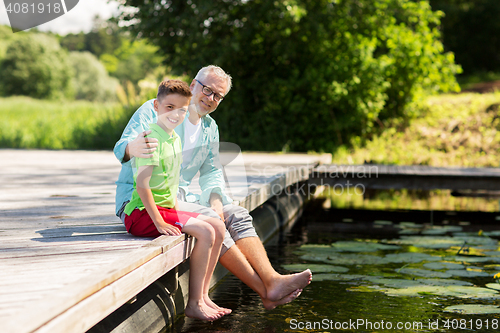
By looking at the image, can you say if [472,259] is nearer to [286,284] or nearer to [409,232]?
[409,232]

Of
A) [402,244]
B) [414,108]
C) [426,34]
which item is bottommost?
[402,244]

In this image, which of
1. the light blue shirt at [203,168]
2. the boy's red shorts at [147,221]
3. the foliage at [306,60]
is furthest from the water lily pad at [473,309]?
the foliage at [306,60]

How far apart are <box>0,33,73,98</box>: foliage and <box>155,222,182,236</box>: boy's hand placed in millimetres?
39349

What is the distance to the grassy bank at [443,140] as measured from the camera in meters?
11.3

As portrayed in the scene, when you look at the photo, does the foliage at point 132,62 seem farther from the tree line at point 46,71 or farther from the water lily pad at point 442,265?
the water lily pad at point 442,265

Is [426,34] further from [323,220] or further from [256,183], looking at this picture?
[256,183]

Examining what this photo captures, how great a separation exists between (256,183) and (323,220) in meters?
2.11

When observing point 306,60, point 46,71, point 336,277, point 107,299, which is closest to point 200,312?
point 107,299

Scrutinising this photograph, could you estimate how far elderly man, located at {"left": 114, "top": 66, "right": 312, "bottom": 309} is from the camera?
2.95 meters

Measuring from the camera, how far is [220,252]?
3.04 metres

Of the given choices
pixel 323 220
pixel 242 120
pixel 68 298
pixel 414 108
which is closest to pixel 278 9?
pixel 242 120

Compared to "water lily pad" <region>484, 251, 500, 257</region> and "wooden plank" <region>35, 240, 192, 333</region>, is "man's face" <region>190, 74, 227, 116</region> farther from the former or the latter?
"water lily pad" <region>484, 251, 500, 257</region>

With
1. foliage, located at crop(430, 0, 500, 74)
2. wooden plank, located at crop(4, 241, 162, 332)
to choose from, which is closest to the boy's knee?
wooden plank, located at crop(4, 241, 162, 332)

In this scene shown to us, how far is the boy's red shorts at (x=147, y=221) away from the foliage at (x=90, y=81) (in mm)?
48186
